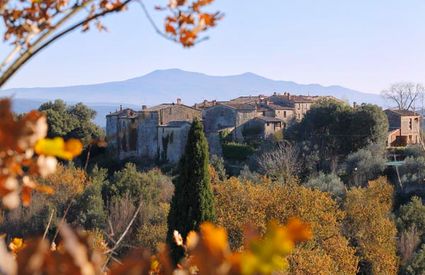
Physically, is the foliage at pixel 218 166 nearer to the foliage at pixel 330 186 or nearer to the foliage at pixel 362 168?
the foliage at pixel 362 168

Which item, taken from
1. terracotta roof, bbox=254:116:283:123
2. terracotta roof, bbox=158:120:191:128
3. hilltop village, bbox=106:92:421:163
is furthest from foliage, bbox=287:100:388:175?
terracotta roof, bbox=158:120:191:128

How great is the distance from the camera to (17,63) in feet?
5.36

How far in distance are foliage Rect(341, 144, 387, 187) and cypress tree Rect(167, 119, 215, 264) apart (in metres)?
11.2

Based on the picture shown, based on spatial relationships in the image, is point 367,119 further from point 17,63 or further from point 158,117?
point 17,63

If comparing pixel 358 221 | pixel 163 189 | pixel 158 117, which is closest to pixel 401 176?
pixel 358 221

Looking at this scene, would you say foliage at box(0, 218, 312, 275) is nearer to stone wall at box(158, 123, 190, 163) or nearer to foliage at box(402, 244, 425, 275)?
foliage at box(402, 244, 425, 275)

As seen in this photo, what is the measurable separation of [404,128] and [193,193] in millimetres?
23124

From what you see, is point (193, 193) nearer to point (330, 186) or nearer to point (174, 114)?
point (330, 186)

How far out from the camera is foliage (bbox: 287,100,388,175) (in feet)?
89.3

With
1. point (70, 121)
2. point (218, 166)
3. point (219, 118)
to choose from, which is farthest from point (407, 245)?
point (70, 121)

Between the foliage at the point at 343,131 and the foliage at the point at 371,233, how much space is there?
30.0 ft

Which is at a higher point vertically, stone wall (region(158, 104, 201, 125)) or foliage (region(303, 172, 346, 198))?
stone wall (region(158, 104, 201, 125))

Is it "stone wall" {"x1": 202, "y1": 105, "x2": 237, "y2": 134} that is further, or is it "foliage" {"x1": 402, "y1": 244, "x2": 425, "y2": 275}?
"stone wall" {"x1": 202, "y1": 105, "x2": 237, "y2": 134}

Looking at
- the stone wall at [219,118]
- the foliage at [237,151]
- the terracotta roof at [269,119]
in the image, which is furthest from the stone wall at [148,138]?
the terracotta roof at [269,119]
